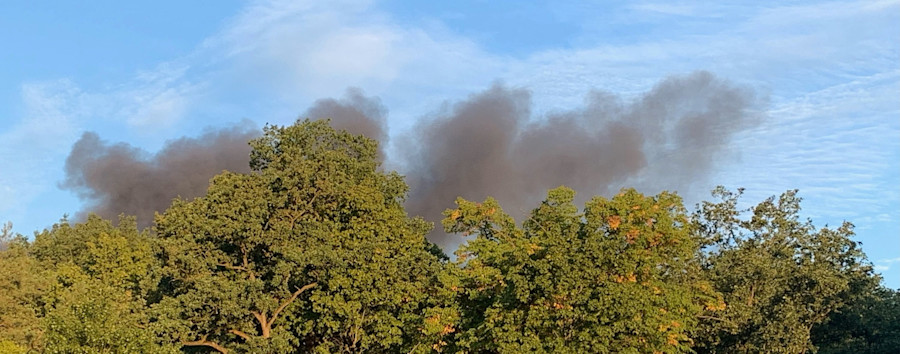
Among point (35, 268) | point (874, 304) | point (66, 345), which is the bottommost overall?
point (66, 345)

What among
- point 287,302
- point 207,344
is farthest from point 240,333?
point 287,302

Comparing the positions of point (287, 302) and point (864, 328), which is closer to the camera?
point (287, 302)

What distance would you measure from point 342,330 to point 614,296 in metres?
21.4

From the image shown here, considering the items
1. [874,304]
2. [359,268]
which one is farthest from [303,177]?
[874,304]

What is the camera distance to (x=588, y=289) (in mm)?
43906

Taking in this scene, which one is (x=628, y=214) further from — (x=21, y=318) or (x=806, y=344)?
(x=21, y=318)

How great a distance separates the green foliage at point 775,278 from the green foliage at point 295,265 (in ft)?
69.8

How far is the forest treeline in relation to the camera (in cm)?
4438

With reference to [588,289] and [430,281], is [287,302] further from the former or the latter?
[588,289]

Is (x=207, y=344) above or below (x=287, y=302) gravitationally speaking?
below

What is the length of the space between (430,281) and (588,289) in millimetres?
16364

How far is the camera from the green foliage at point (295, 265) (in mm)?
55844

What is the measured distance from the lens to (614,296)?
43344 mm

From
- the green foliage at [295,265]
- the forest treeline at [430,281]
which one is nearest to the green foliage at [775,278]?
the forest treeline at [430,281]
